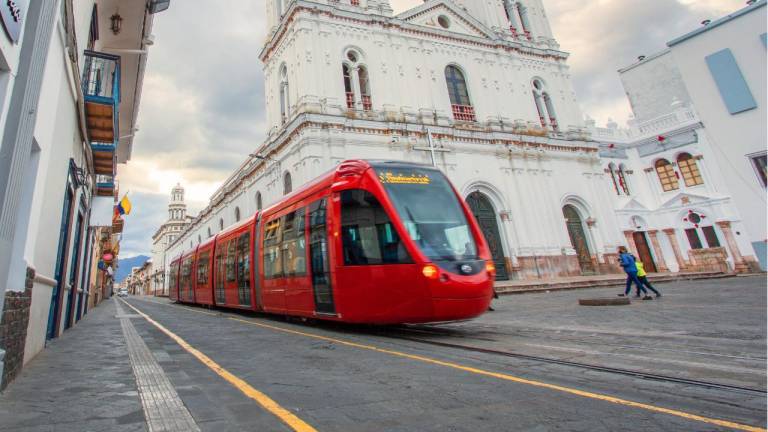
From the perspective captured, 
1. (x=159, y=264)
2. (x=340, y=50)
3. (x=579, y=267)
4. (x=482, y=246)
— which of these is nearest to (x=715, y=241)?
(x=579, y=267)

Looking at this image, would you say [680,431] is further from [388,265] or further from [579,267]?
[579,267]

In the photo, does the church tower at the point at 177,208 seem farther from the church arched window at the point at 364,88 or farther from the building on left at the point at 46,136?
the building on left at the point at 46,136

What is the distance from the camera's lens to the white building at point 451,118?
21.3 metres

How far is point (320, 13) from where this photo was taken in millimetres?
22234

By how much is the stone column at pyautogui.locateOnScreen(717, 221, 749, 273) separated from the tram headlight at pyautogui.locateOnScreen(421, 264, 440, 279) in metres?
24.2

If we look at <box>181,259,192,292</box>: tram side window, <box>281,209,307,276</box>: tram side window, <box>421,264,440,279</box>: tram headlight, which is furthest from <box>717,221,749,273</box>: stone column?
<box>181,259,192,292</box>: tram side window

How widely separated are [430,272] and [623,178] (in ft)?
90.6

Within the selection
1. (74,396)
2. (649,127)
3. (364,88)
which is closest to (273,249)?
(74,396)

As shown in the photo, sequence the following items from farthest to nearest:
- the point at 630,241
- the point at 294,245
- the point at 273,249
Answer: the point at 630,241
the point at 273,249
the point at 294,245

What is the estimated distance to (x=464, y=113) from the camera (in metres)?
25.5

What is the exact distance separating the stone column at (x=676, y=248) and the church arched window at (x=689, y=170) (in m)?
3.23

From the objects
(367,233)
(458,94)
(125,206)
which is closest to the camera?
(367,233)

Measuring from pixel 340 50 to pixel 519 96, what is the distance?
13647 mm

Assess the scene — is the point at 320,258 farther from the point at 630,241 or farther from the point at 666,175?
the point at 666,175
